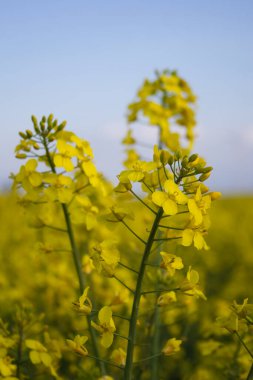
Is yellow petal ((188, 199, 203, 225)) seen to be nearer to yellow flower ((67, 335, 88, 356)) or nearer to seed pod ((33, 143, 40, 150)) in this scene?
yellow flower ((67, 335, 88, 356))

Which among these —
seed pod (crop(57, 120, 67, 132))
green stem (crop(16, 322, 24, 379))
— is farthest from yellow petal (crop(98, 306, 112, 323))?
seed pod (crop(57, 120, 67, 132))

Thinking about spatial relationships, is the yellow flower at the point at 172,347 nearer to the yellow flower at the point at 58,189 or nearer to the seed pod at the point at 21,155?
the yellow flower at the point at 58,189

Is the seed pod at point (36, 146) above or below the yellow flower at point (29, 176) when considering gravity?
above

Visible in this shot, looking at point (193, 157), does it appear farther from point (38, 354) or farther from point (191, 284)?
point (38, 354)

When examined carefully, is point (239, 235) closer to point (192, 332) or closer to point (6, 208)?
point (192, 332)

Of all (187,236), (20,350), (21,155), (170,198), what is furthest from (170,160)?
(20,350)

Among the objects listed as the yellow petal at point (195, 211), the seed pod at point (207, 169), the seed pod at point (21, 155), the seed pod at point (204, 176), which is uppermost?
the seed pod at point (21, 155)

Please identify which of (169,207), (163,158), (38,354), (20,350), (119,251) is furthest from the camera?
(119,251)

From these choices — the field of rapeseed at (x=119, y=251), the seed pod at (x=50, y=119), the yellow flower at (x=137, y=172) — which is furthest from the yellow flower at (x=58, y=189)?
the yellow flower at (x=137, y=172)

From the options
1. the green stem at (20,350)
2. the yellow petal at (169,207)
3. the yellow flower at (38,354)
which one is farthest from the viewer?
the green stem at (20,350)

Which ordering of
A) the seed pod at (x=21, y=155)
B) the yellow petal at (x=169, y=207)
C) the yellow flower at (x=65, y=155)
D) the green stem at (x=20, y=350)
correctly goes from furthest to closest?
1. the seed pod at (x=21, y=155)
2. the yellow flower at (x=65, y=155)
3. the green stem at (x=20, y=350)
4. the yellow petal at (x=169, y=207)

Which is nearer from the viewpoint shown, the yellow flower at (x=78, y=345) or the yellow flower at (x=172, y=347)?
the yellow flower at (x=78, y=345)
